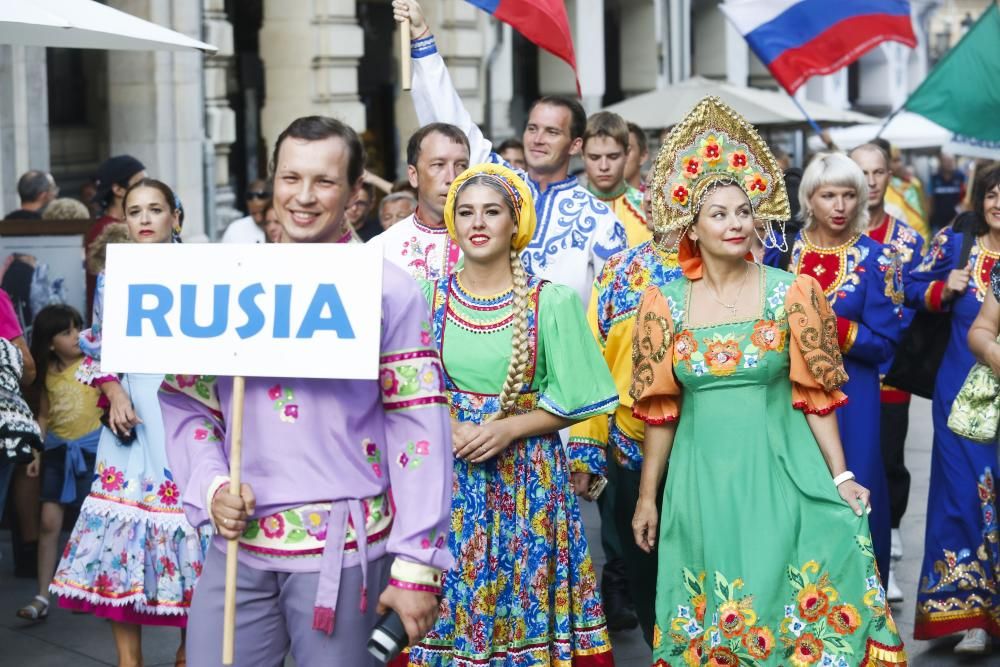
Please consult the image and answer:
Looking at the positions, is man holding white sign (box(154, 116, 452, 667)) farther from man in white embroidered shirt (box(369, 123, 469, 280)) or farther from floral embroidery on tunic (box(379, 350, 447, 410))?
man in white embroidered shirt (box(369, 123, 469, 280))

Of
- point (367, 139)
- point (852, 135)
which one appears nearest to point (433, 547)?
point (367, 139)

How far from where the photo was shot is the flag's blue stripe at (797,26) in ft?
38.9

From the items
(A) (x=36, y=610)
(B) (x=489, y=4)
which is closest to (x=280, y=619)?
(A) (x=36, y=610)

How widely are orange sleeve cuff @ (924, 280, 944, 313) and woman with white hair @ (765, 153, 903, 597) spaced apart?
0.50m

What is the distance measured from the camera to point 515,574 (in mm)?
5488

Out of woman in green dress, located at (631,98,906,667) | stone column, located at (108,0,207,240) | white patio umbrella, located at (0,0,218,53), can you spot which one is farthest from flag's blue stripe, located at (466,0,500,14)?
stone column, located at (108,0,207,240)

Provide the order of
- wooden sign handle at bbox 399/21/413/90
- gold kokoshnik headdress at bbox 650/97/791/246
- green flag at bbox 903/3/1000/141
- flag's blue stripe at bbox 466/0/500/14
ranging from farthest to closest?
green flag at bbox 903/3/1000/141, flag's blue stripe at bbox 466/0/500/14, wooden sign handle at bbox 399/21/413/90, gold kokoshnik headdress at bbox 650/97/791/246

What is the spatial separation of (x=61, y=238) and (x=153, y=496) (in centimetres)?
320

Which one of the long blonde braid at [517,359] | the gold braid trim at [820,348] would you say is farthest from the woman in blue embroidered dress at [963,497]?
the long blonde braid at [517,359]

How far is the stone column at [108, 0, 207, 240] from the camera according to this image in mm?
14992

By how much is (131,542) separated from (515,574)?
1.69 meters

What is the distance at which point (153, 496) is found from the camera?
6.48 m

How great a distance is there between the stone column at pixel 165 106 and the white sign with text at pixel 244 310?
37.2 ft

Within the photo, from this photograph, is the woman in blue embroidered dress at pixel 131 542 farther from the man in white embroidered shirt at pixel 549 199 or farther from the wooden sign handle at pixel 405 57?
the man in white embroidered shirt at pixel 549 199
